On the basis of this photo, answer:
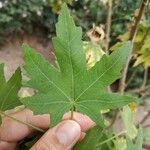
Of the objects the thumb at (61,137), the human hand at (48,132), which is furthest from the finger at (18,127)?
the thumb at (61,137)

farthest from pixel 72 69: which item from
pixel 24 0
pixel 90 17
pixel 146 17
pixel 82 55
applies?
pixel 24 0

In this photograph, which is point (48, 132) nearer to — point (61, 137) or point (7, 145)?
point (61, 137)

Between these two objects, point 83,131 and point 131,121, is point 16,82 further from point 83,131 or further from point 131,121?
point 131,121

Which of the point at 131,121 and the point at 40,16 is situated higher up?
the point at 40,16

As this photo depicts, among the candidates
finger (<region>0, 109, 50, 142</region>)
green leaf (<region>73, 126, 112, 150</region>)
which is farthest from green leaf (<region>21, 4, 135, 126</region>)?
finger (<region>0, 109, 50, 142</region>)

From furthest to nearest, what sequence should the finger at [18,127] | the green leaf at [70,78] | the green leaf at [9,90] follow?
the finger at [18,127] < the green leaf at [9,90] < the green leaf at [70,78]

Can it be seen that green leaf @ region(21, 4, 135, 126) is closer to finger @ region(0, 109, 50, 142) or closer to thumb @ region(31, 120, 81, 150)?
thumb @ region(31, 120, 81, 150)

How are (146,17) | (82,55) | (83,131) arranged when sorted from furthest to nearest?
(146,17), (83,131), (82,55)

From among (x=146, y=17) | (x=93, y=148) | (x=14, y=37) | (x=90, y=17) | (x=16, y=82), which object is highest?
(x=14, y=37)

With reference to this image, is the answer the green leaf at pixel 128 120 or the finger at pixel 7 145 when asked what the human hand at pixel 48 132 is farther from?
the green leaf at pixel 128 120
